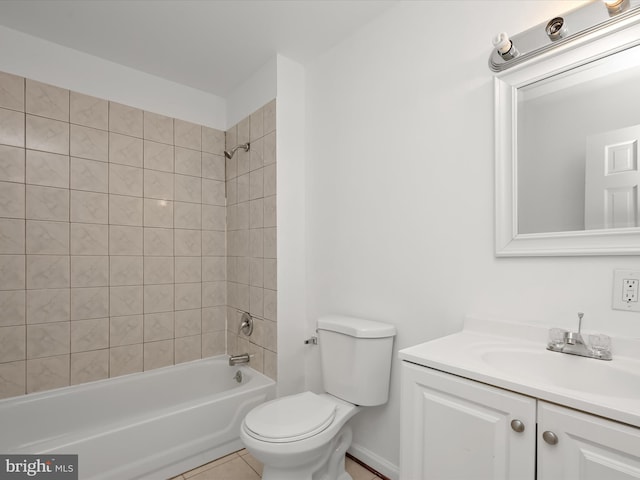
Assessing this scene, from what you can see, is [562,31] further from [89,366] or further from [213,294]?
[89,366]

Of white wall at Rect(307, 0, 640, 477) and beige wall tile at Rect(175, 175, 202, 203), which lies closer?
white wall at Rect(307, 0, 640, 477)

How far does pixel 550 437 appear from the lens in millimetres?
829

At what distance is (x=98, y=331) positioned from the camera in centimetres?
226

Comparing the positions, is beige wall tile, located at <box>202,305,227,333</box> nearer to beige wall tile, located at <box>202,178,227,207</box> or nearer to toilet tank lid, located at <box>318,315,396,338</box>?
beige wall tile, located at <box>202,178,227,207</box>

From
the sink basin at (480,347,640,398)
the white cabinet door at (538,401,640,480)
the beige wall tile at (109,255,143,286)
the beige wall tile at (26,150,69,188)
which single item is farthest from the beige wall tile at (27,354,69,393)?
the white cabinet door at (538,401,640,480)

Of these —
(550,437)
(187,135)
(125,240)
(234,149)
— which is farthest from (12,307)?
(550,437)

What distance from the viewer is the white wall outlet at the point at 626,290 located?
3.50ft

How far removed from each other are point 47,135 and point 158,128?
0.66 metres

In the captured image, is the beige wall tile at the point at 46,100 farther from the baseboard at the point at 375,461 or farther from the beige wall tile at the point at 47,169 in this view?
the baseboard at the point at 375,461

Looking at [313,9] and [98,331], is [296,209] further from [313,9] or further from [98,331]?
[98,331]

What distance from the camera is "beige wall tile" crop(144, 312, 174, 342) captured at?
245 cm

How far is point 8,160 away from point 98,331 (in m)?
1.14

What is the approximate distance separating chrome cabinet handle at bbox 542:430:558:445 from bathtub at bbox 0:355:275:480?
1.64m

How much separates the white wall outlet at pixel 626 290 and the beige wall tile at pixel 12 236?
2827 millimetres
